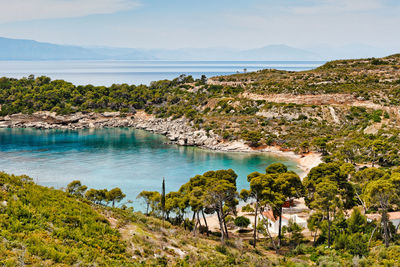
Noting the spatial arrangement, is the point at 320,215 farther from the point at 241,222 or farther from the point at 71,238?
the point at 71,238

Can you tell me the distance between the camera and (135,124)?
92.1 metres

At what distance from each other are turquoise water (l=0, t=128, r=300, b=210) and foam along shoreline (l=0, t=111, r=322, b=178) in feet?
10.5

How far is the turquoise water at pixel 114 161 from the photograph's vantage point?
43.3 metres

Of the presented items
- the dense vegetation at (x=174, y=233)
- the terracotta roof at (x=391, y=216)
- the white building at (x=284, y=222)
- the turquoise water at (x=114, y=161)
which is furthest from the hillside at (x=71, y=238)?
the turquoise water at (x=114, y=161)

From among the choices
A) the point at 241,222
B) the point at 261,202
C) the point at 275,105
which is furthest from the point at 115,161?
the point at 275,105

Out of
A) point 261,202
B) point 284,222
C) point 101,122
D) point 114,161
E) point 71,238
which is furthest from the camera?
point 101,122

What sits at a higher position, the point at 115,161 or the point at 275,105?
the point at 275,105

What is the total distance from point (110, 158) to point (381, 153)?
144 ft

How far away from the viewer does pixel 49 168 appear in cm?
4819

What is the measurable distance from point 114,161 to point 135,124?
3840 cm

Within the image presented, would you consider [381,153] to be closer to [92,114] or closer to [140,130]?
[140,130]

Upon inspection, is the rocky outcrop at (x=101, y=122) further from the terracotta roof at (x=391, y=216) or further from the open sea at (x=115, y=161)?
the terracotta roof at (x=391, y=216)

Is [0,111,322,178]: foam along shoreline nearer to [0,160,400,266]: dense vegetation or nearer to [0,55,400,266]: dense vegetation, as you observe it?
[0,55,400,266]: dense vegetation

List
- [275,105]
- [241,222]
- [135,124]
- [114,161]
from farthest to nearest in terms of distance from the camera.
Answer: [135,124] → [275,105] → [114,161] → [241,222]
